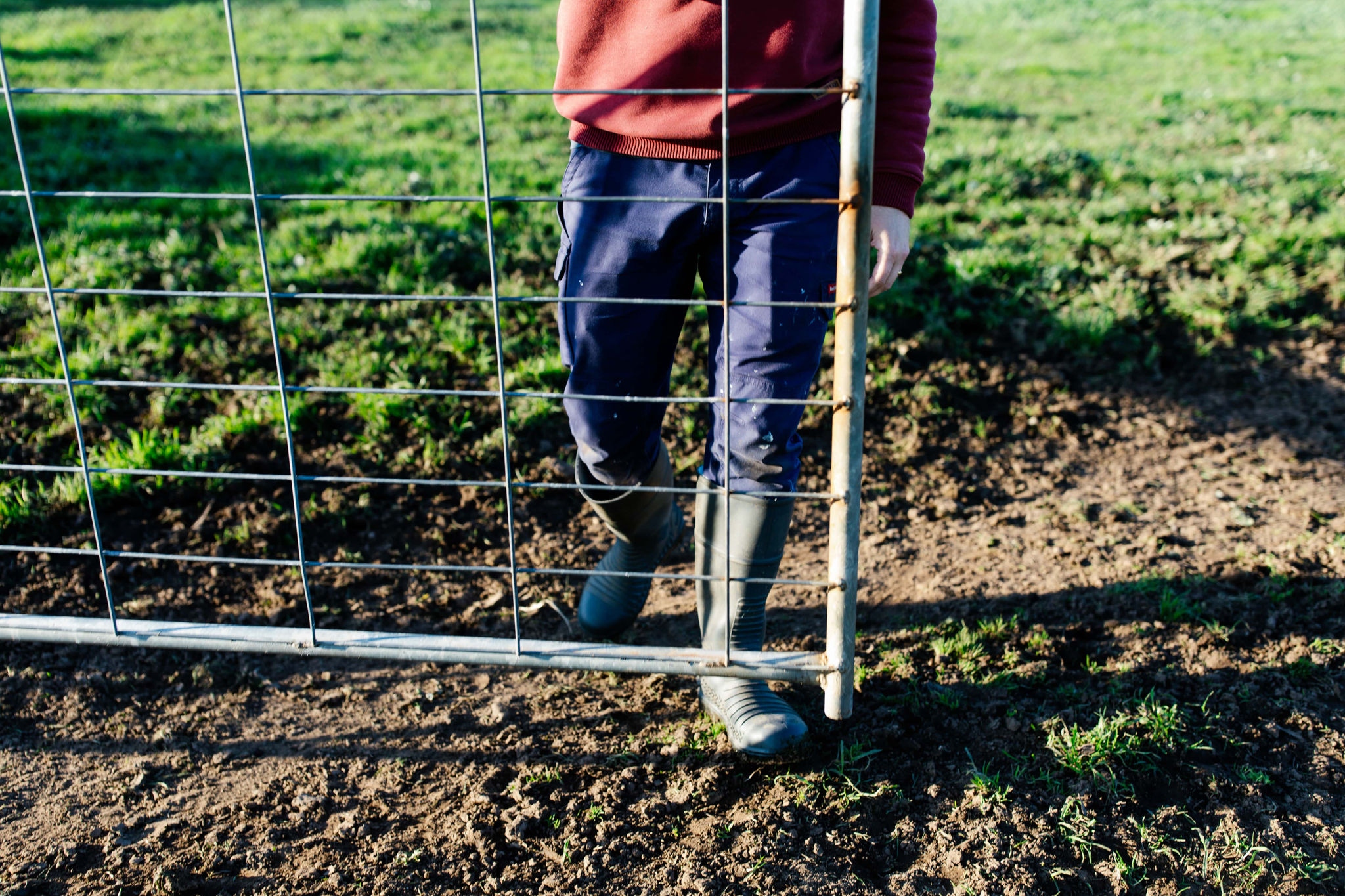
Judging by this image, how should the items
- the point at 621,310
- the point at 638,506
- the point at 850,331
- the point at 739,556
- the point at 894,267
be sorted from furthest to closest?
the point at 638,506
the point at 739,556
the point at 621,310
the point at 894,267
the point at 850,331

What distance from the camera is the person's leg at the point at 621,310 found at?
6.32ft

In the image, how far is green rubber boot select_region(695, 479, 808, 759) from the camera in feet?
6.86

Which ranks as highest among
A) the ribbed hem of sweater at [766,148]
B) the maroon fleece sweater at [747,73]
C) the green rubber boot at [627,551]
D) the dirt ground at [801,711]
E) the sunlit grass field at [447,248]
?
the maroon fleece sweater at [747,73]

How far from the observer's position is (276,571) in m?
2.83

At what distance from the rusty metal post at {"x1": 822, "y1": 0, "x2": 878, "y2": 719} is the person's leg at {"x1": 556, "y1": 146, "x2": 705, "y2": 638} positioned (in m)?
0.34

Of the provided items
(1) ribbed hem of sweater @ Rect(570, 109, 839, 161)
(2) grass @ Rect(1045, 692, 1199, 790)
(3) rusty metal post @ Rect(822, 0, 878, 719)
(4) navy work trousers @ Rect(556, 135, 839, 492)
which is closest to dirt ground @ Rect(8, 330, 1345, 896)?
(2) grass @ Rect(1045, 692, 1199, 790)

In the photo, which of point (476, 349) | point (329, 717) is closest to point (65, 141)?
point (476, 349)

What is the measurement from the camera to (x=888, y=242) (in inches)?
74.9

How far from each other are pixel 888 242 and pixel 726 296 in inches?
14.6

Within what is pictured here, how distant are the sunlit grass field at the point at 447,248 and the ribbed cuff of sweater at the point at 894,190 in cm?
165

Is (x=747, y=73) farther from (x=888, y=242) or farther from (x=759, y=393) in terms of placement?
(x=759, y=393)

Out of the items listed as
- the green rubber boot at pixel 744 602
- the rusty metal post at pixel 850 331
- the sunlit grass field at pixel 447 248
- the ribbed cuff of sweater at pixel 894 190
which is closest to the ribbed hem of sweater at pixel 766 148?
the ribbed cuff of sweater at pixel 894 190

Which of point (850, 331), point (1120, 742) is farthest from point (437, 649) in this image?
point (1120, 742)

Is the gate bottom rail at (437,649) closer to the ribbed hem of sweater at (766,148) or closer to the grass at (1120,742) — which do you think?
the grass at (1120,742)
